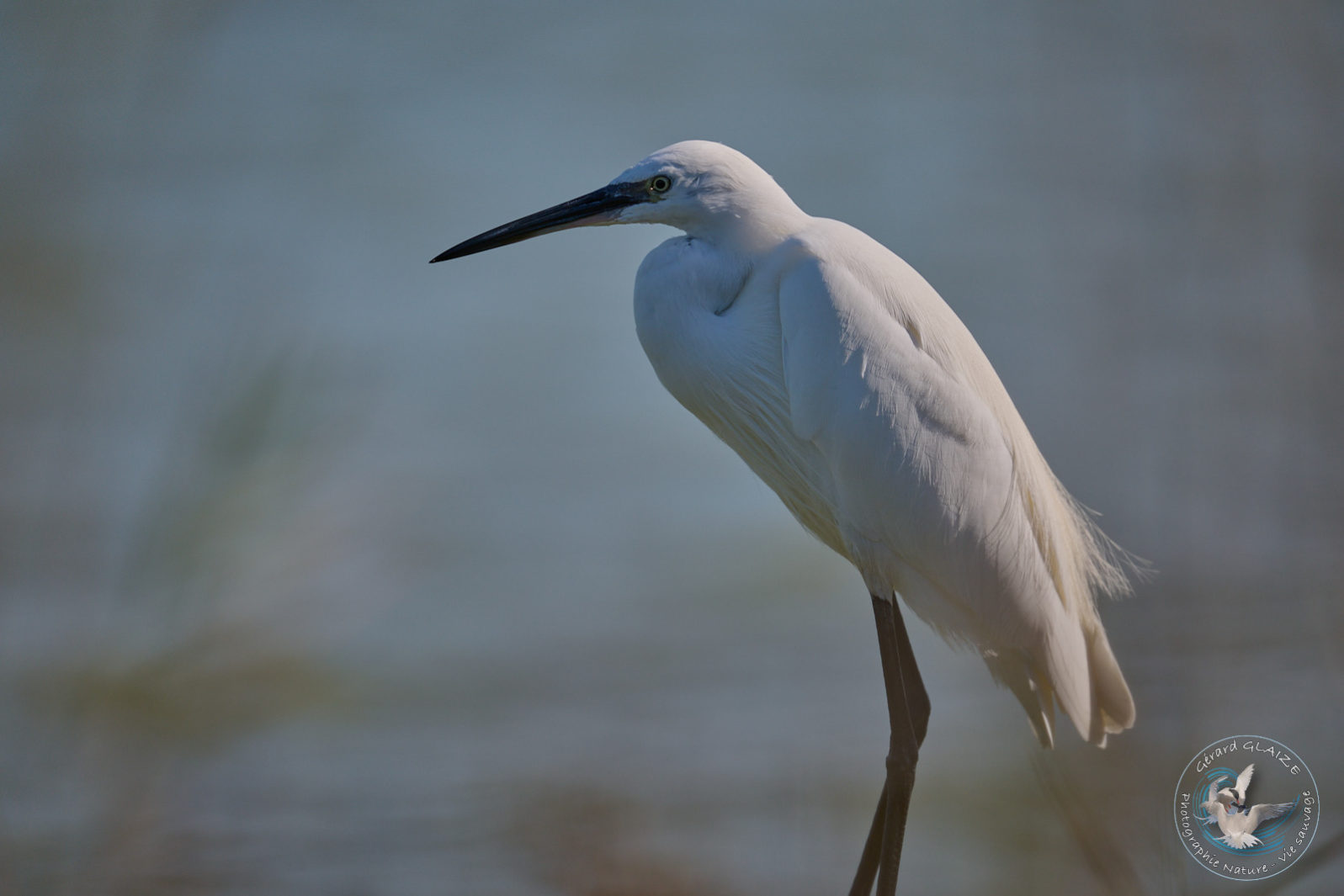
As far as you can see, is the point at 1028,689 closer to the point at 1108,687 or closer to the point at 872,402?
the point at 1108,687

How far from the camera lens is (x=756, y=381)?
56.1 inches

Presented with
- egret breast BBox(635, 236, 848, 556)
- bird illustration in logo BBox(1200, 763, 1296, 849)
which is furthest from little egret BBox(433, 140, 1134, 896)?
bird illustration in logo BBox(1200, 763, 1296, 849)

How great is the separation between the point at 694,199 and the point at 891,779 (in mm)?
961

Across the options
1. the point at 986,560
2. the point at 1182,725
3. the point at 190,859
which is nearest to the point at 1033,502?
the point at 986,560

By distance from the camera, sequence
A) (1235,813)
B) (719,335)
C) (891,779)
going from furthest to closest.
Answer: (891,779) → (719,335) → (1235,813)

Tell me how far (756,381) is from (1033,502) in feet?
1.58

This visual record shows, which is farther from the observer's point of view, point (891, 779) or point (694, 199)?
point (891, 779)

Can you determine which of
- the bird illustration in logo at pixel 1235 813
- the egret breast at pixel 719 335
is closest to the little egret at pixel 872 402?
the egret breast at pixel 719 335

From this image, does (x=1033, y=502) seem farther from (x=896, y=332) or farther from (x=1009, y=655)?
(x=896, y=332)

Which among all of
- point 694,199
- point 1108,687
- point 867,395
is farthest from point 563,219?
point 1108,687

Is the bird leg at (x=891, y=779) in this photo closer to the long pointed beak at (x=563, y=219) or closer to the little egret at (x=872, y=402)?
the little egret at (x=872, y=402)

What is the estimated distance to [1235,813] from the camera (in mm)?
1245

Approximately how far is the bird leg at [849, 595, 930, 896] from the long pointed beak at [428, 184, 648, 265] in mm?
733

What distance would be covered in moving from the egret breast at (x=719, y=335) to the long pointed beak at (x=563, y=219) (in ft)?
0.30
